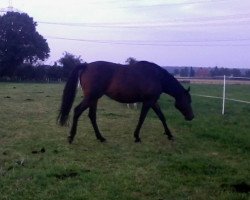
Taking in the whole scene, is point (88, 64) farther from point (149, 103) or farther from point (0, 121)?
point (0, 121)

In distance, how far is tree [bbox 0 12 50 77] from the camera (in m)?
46.8

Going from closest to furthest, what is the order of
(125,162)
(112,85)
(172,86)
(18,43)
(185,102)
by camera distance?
(125,162), (112,85), (172,86), (185,102), (18,43)

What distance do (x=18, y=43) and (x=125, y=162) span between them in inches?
1743

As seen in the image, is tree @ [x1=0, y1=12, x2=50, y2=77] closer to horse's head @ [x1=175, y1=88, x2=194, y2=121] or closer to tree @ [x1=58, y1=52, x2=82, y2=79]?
tree @ [x1=58, y1=52, x2=82, y2=79]

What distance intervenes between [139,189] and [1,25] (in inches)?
1884

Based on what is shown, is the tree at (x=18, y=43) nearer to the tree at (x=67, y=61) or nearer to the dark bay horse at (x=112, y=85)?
the tree at (x=67, y=61)

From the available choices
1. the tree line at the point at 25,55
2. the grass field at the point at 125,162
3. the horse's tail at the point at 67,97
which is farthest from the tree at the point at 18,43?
the horse's tail at the point at 67,97

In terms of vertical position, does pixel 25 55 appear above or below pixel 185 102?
above

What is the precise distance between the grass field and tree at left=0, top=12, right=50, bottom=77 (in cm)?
3857

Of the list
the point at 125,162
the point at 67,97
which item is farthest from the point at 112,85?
the point at 125,162

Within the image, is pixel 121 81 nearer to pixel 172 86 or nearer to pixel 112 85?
pixel 112 85

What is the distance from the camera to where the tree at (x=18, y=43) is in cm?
4681

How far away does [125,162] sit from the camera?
6074 millimetres

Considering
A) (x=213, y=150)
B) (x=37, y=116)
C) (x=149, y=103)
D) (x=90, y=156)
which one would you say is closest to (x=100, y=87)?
(x=149, y=103)
